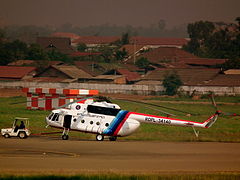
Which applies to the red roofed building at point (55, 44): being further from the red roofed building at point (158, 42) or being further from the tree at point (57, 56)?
the red roofed building at point (158, 42)

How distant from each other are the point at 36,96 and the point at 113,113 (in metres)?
24.8

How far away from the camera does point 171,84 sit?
289ft

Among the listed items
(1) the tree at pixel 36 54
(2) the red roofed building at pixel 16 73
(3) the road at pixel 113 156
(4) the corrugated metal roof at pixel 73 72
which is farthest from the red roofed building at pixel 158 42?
(3) the road at pixel 113 156

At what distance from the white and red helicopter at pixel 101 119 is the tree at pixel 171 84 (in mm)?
57612

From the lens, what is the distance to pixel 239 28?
142000 mm

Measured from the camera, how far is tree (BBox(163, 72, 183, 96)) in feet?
290

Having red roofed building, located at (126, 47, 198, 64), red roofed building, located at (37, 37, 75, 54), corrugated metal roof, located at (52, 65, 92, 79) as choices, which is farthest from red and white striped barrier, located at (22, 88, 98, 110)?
red roofed building, located at (126, 47, 198, 64)

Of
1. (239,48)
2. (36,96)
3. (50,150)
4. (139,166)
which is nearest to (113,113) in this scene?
(50,150)

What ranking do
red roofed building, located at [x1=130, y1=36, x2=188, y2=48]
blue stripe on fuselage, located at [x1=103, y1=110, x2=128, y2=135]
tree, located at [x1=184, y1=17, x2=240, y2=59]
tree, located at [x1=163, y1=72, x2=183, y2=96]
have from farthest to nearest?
1. red roofed building, located at [x1=130, y1=36, x2=188, y2=48]
2. tree, located at [x1=184, y1=17, x2=240, y2=59]
3. tree, located at [x1=163, y1=72, x2=183, y2=96]
4. blue stripe on fuselage, located at [x1=103, y1=110, x2=128, y2=135]

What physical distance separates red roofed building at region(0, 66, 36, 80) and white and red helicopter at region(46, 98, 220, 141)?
66495 mm

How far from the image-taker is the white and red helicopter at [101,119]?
30.3 metres

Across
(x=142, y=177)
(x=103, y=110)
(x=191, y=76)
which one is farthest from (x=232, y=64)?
(x=142, y=177)

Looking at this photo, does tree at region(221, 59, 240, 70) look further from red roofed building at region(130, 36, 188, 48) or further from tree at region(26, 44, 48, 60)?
red roofed building at region(130, 36, 188, 48)

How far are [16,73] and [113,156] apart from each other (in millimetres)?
75136
